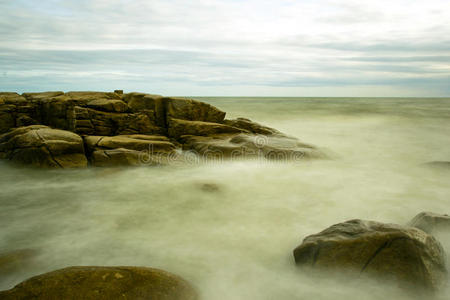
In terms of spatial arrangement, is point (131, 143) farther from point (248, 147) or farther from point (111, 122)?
point (248, 147)

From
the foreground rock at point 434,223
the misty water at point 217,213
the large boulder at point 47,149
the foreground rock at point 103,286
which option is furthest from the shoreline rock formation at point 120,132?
the foreground rock at point 103,286

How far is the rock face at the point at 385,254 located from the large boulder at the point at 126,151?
7.75 metres

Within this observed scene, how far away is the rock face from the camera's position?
11.9ft

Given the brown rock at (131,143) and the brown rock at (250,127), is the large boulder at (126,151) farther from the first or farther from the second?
the brown rock at (250,127)

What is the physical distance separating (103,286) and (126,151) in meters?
7.76

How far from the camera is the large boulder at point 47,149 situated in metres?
9.92

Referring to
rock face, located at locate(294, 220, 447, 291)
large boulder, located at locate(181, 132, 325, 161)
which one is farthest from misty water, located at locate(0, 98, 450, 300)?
large boulder, located at locate(181, 132, 325, 161)

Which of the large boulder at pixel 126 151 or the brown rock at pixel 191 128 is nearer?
the large boulder at pixel 126 151

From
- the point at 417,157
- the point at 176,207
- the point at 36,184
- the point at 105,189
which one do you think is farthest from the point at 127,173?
the point at 417,157

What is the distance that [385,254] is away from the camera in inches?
148

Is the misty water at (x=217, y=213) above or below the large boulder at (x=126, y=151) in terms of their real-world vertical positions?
below

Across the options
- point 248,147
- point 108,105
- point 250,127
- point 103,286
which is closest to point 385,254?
point 103,286

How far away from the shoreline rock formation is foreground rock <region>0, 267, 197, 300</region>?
7.17 m

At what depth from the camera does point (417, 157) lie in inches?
505
